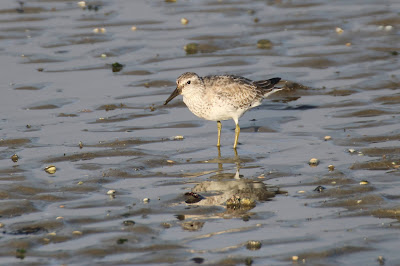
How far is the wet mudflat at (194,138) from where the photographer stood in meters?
8.73

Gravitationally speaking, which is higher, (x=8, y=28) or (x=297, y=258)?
(x=8, y=28)

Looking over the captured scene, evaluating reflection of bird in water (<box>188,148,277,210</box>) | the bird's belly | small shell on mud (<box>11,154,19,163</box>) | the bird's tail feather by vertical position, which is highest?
the bird's tail feather

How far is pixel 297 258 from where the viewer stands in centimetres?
814

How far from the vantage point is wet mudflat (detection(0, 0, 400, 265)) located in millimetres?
8734

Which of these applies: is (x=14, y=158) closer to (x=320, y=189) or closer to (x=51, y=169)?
(x=51, y=169)

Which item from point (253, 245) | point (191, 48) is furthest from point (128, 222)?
point (191, 48)

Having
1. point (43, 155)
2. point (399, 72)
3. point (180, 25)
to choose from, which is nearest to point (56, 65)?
point (180, 25)

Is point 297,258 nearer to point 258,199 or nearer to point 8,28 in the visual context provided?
point 258,199

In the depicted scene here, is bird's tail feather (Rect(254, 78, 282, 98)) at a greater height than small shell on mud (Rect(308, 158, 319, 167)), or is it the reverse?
bird's tail feather (Rect(254, 78, 282, 98))

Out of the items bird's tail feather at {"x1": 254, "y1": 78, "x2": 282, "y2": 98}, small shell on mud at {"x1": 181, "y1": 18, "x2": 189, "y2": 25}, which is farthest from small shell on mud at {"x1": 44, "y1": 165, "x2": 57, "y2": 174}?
small shell on mud at {"x1": 181, "y1": 18, "x2": 189, "y2": 25}

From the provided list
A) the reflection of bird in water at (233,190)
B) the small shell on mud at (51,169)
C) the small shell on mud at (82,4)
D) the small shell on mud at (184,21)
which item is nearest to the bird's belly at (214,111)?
the reflection of bird in water at (233,190)

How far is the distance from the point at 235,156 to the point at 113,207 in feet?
9.52

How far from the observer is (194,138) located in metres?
13.2

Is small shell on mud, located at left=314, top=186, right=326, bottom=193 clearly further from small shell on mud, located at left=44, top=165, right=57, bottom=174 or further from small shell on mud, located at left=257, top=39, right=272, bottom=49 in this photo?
small shell on mud, located at left=257, top=39, right=272, bottom=49
